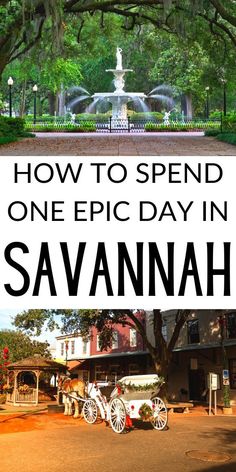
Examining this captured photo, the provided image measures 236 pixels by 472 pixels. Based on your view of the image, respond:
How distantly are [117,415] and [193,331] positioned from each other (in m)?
13.9

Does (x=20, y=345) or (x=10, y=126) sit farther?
(x=20, y=345)

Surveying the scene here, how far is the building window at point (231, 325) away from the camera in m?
21.4

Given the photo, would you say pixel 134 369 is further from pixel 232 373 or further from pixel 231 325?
pixel 231 325

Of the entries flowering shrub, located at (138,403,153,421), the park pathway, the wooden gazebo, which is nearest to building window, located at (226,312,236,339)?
the wooden gazebo

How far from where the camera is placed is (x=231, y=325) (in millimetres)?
21562

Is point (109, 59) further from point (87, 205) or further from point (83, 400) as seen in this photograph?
point (87, 205)

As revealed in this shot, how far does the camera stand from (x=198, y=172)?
246 inches

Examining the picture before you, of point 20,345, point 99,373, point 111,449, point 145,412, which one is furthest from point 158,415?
point 20,345

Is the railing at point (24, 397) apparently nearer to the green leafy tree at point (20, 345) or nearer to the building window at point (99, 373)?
the building window at point (99, 373)

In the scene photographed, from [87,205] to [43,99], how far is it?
48583 mm

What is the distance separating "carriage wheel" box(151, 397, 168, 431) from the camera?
9830 mm

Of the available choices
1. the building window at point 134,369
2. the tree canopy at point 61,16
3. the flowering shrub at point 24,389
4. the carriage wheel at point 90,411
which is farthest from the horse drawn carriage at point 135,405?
the building window at point 134,369

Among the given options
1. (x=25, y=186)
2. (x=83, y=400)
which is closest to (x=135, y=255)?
(x=25, y=186)

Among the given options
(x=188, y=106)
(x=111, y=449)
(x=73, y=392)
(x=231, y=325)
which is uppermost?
(x=188, y=106)
